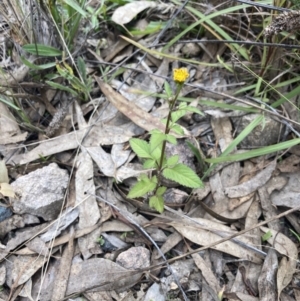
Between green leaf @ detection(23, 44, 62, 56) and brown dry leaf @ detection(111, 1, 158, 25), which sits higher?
green leaf @ detection(23, 44, 62, 56)

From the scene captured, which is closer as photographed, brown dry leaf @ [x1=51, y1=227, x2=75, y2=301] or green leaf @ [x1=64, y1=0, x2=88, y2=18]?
brown dry leaf @ [x1=51, y1=227, x2=75, y2=301]

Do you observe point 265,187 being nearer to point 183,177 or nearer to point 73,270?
point 183,177

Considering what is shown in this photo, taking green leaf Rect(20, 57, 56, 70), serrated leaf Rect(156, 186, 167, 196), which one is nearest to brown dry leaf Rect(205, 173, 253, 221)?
serrated leaf Rect(156, 186, 167, 196)

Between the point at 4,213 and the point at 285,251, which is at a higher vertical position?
the point at 4,213

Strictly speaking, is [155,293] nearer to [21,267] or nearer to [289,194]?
[21,267]

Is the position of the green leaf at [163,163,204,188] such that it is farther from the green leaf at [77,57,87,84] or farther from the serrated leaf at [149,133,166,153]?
the green leaf at [77,57,87,84]

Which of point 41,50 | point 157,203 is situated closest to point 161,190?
point 157,203

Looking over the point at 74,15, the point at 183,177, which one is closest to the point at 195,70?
the point at 74,15
